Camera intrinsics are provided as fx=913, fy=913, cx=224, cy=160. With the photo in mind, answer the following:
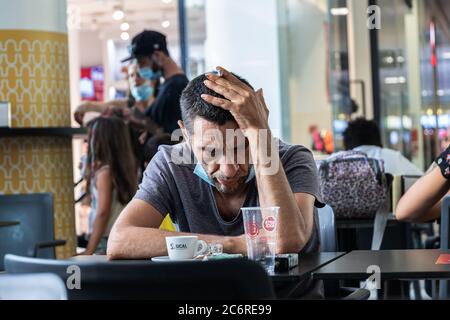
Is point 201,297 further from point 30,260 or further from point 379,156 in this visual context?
point 379,156

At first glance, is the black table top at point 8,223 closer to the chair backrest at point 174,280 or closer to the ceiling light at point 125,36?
the chair backrest at point 174,280

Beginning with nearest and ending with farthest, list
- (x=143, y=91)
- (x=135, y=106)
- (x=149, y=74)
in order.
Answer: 1. (x=149, y=74)
2. (x=143, y=91)
3. (x=135, y=106)

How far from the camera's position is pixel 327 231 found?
9.15 ft

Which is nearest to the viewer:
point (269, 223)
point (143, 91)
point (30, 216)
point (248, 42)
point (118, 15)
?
point (269, 223)

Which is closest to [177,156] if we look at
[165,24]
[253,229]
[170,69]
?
[253,229]

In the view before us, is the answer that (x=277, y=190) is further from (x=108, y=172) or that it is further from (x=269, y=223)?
(x=108, y=172)

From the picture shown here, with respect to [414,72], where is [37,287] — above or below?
below

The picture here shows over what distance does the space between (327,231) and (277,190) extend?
50 centimetres

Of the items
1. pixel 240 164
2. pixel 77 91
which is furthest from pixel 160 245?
pixel 77 91

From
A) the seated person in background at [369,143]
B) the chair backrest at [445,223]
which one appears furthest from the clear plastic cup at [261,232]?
the seated person in background at [369,143]

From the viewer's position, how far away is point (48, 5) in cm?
491

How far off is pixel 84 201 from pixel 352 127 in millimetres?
1793

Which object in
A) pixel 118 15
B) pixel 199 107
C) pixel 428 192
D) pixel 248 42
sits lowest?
pixel 428 192

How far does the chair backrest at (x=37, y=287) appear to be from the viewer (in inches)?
51.0
